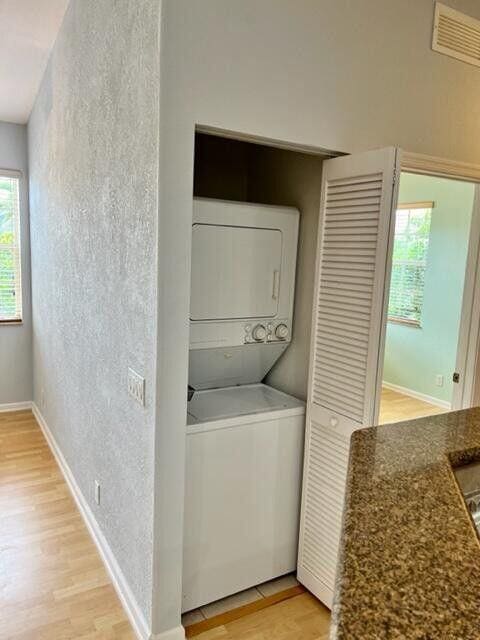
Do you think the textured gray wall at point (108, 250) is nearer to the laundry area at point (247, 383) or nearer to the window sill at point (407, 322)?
the laundry area at point (247, 383)

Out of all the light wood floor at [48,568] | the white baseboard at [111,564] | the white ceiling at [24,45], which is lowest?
the light wood floor at [48,568]

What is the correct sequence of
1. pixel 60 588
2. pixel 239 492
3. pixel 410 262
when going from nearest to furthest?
pixel 239 492 → pixel 60 588 → pixel 410 262

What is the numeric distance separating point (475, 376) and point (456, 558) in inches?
77.6

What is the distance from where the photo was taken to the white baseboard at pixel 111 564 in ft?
6.11

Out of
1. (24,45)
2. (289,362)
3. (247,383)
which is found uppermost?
(24,45)

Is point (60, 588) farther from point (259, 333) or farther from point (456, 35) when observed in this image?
point (456, 35)

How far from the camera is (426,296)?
5066mm

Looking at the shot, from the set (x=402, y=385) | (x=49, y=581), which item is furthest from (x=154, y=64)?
(x=402, y=385)

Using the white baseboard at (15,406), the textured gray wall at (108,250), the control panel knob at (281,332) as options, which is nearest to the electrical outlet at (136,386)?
the textured gray wall at (108,250)

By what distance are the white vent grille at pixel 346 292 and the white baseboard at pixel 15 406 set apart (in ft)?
11.8

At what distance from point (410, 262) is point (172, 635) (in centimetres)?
454

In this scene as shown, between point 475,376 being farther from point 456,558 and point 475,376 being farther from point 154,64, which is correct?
point 154,64

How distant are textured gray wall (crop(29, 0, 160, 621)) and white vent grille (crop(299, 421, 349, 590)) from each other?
2.60 ft

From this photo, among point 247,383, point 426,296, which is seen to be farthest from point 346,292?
point 426,296
